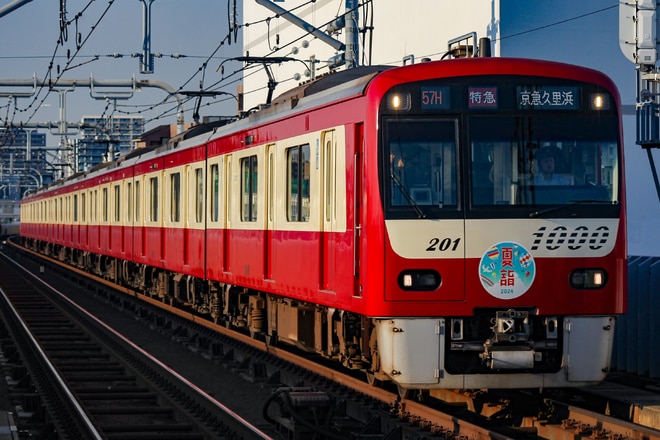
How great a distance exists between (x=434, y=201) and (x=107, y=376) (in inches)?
230

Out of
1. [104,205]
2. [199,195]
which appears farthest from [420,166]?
[104,205]

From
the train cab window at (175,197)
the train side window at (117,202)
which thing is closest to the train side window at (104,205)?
the train side window at (117,202)

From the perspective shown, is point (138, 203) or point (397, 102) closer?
point (397, 102)

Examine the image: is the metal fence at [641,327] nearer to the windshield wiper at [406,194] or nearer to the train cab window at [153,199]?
the windshield wiper at [406,194]

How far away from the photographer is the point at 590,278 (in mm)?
9953

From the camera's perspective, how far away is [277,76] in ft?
134

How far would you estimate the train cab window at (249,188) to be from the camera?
1435 centimetres

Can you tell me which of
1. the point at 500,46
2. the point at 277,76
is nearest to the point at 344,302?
the point at 500,46

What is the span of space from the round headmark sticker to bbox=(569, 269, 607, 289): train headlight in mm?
422

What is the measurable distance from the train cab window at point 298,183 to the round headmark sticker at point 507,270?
2.65 metres

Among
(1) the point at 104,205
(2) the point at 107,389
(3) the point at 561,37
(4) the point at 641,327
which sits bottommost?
(2) the point at 107,389

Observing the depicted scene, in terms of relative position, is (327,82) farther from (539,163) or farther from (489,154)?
(539,163)

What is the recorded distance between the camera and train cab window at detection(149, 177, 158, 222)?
22386 millimetres

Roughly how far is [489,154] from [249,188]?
528 cm
